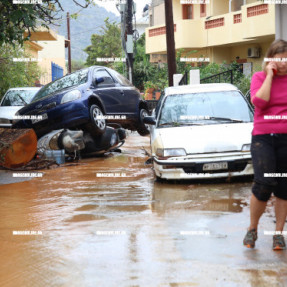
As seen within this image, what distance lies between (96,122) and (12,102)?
16.5ft

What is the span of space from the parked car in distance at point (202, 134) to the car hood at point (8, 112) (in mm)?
6931

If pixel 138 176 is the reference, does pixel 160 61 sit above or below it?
above

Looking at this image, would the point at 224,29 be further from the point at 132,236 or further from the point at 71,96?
the point at 132,236

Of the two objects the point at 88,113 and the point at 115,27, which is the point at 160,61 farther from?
the point at 115,27

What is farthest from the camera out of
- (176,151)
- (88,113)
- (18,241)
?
(88,113)

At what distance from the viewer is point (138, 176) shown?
11234mm

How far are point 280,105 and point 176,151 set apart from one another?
4.26 m

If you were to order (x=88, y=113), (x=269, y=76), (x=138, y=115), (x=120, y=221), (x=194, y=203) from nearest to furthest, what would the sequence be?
(x=269, y=76) → (x=120, y=221) → (x=194, y=203) → (x=88, y=113) → (x=138, y=115)

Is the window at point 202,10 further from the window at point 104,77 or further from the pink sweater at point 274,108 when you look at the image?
the pink sweater at point 274,108

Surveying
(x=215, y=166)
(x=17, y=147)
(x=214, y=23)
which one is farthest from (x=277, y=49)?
(x=214, y=23)

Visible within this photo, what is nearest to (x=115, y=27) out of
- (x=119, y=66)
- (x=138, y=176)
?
(x=119, y=66)

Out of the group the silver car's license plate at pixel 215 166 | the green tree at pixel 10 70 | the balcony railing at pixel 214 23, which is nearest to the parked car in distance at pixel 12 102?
the green tree at pixel 10 70

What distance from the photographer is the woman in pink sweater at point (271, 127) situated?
18.1 ft

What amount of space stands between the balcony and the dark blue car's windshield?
38.7ft
